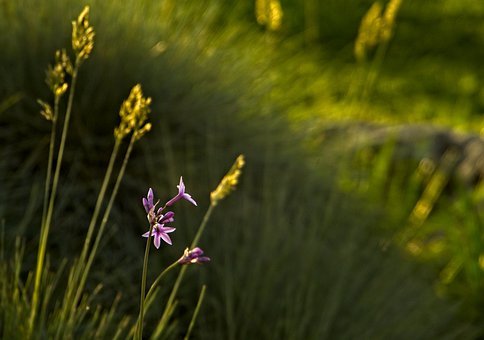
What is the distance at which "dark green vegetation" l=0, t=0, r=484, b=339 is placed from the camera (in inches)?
127

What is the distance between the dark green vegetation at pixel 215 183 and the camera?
324 centimetres

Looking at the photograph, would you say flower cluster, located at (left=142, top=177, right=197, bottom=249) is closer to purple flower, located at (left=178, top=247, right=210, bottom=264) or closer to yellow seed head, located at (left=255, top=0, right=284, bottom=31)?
purple flower, located at (left=178, top=247, right=210, bottom=264)

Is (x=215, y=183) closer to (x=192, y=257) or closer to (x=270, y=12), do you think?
(x=270, y=12)

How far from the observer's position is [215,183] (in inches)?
145

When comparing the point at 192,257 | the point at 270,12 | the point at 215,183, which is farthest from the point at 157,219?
the point at 270,12

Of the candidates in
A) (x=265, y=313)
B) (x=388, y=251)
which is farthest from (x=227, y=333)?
(x=388, y=251)

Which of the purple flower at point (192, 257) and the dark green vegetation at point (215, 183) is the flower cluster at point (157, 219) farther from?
the dark green vegetation at point (215, 183)

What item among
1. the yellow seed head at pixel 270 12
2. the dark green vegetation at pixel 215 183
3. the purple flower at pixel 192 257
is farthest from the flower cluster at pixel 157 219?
the yellow seed head at pixel 270 12

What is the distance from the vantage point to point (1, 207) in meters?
3.26

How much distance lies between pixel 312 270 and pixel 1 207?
1.07 meters

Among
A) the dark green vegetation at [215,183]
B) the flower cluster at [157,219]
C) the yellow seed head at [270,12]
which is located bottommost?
the flower cluster at [157,219]

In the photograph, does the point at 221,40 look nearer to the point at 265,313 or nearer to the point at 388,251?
the point at 388,251

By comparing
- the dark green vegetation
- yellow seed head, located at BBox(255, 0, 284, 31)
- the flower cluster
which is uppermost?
yellow seed head, located at BBox(255, 0, 284, 31)

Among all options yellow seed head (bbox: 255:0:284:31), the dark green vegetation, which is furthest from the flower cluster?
yellow seed head (bbox: 255:0:284:31)
